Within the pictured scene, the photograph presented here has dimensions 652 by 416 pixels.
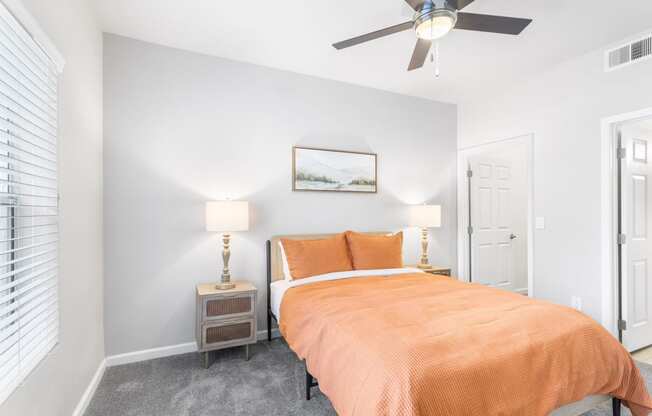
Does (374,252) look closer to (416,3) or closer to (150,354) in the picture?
(416,3)

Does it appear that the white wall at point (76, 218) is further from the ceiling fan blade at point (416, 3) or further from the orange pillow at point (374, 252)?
the orange pillow at point (374, 252)

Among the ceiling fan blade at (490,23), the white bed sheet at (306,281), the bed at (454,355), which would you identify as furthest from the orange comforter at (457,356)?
the ceiling fan blade at (490,23)

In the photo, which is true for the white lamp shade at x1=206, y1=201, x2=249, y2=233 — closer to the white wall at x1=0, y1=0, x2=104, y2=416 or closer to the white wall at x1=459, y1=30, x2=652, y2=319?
the white wall at x1=0, y1=0, x2=104, y2=416

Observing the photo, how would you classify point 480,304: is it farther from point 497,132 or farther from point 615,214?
point 497,132

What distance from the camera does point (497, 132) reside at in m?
3.85

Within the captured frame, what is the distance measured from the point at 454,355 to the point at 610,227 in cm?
249

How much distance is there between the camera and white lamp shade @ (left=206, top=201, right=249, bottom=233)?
106 inches

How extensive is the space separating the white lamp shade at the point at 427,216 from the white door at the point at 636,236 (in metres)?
1.63

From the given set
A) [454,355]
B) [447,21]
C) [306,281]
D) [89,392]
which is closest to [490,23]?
[447,21]

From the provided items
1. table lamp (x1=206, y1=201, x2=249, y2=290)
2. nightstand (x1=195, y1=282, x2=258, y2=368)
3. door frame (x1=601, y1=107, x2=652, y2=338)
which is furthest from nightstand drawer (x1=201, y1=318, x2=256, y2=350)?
door frame (x1=601, y1=107, x2=652, y2=338)

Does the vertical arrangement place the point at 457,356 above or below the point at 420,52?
below

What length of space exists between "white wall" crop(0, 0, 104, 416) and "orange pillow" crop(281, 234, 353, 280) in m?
1.49

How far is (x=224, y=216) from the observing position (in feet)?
8.88

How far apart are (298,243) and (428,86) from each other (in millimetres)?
2432
